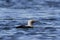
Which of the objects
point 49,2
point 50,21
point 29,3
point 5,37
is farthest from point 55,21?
point 5,37

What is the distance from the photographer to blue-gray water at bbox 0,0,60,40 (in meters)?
2.74

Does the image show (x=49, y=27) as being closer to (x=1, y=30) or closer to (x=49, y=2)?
(x=49, y=2)

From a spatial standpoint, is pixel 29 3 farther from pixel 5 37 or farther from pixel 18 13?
pixel 5 37

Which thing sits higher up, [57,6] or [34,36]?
[57,6]

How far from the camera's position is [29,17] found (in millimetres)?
2783

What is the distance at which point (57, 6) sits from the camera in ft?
9.12

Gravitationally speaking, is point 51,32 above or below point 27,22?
below

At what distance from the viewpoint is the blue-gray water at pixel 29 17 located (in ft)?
8.98

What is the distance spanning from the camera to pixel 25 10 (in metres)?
2.79

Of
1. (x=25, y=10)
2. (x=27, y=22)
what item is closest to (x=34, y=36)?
(x=27, y=22)

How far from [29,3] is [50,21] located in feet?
1.34

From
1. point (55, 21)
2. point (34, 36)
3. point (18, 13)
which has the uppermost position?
point (18, 13)

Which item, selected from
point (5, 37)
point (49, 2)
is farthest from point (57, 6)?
point (5, 37)

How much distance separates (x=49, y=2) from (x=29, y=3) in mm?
297
